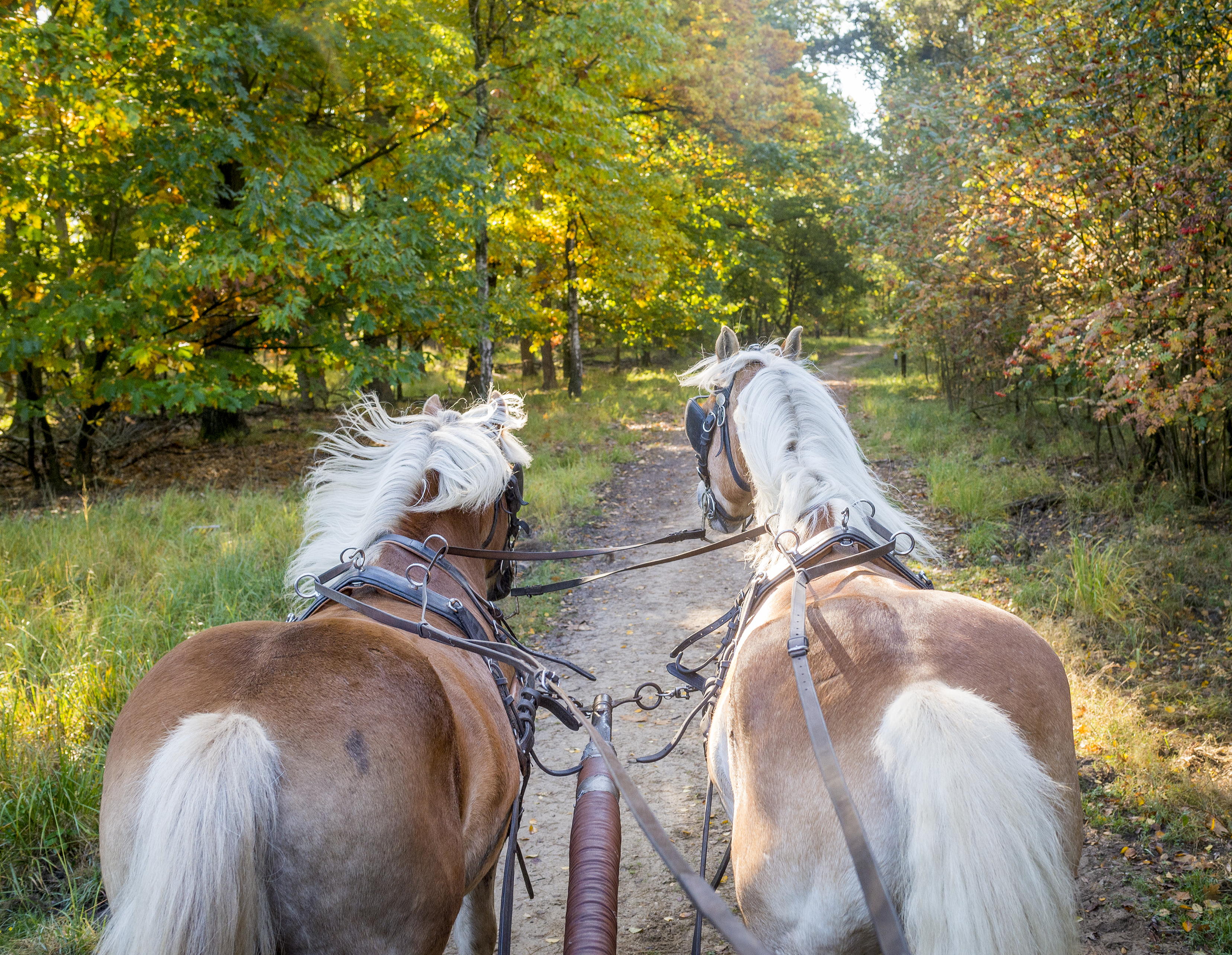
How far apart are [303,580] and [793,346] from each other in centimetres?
236

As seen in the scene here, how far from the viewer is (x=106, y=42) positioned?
7707 mm

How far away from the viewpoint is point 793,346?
354cm

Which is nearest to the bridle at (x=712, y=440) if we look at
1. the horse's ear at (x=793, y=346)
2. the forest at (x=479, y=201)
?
the horse's ear at (x=793, y=346)

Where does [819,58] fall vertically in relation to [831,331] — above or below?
above

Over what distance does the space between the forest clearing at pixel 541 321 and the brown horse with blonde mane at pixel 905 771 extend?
144 cm

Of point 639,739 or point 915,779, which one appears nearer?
point 915,779

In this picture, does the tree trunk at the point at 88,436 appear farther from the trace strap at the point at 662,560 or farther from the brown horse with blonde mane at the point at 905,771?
the brown horse with blonde mane at the point at 905,771

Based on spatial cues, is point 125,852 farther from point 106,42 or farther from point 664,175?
point 664,175

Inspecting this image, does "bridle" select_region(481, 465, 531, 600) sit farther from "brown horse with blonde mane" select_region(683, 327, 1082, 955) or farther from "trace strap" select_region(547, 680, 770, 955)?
"trace strap" select_region(547, 680, 770, 955)

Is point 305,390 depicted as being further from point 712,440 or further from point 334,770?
point 334,770

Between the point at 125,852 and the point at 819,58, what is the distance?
3022cm

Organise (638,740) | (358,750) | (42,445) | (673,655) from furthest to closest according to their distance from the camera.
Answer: (42,445), (638,740), (673,655), (358,750)

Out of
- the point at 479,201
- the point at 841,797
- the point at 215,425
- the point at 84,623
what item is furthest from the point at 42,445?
the point at 841,797

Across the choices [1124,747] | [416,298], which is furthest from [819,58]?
[1124,747]
